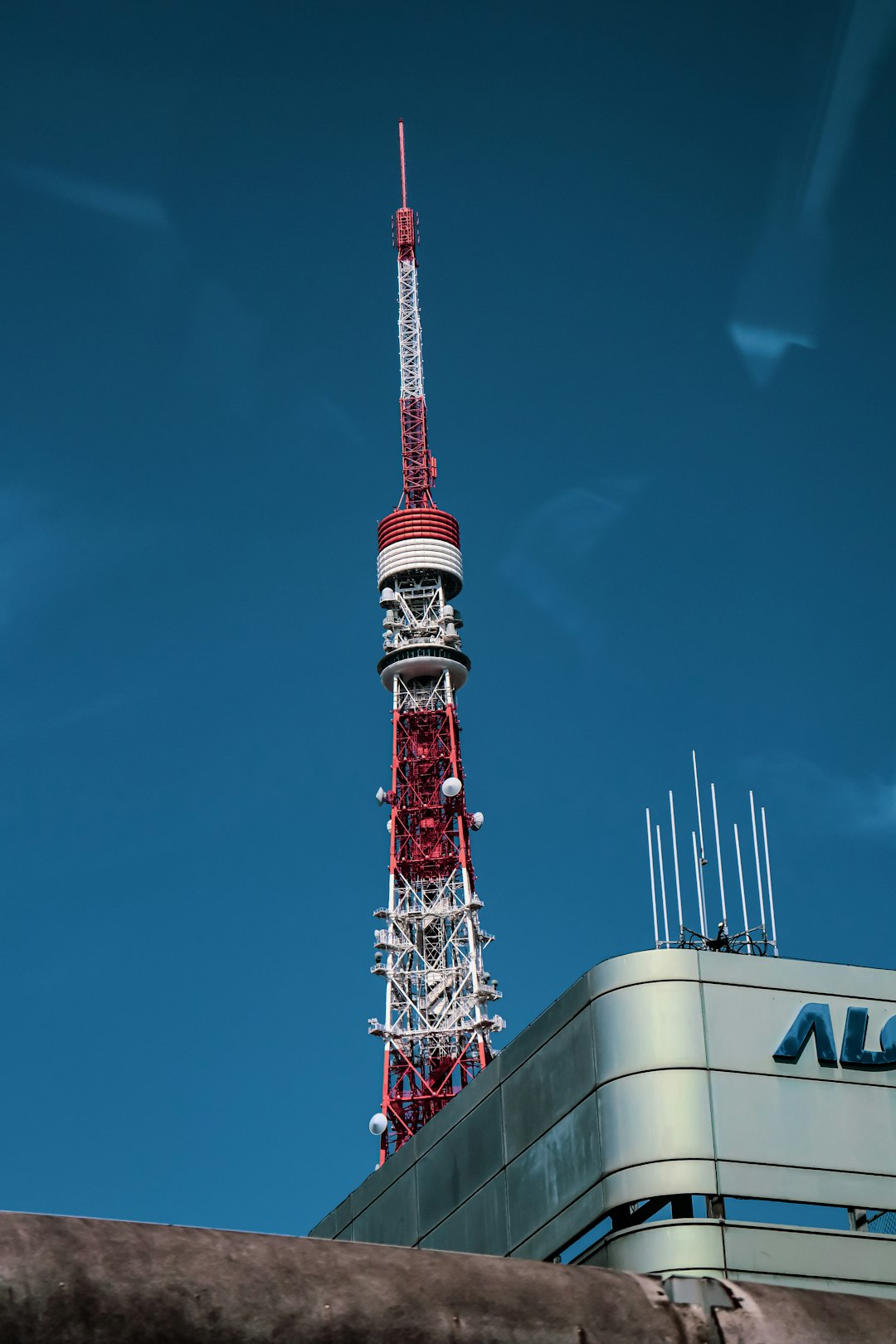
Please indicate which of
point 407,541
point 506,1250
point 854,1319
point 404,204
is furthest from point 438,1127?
point 404,204

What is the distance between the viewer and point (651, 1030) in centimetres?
2684

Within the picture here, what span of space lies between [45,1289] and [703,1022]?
1561cm

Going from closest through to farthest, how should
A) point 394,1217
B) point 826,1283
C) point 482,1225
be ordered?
point 826,1283
point 482,1225
point 394,1217

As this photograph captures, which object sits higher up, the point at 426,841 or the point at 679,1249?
the point at 426,841

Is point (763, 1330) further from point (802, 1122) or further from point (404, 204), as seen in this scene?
point (404, 204)

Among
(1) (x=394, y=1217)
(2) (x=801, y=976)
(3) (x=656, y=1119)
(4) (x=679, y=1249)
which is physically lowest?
(4) (x=679, y=1249)

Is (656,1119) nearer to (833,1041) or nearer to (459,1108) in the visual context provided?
(833,1041)

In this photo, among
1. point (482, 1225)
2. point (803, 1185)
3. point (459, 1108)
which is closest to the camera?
point (803, 1185)

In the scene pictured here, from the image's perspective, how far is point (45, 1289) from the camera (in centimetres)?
1283

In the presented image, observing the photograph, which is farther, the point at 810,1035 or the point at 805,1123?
the point at 810,1035

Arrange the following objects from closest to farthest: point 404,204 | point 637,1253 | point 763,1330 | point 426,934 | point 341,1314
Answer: point 341,1314, point 763,1330, point 637,1253, point 426,934, point 404,204

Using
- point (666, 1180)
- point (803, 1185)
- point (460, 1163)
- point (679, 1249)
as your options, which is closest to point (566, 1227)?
point (666, 1180)

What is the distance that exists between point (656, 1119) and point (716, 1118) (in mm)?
840

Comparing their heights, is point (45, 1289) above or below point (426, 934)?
below
